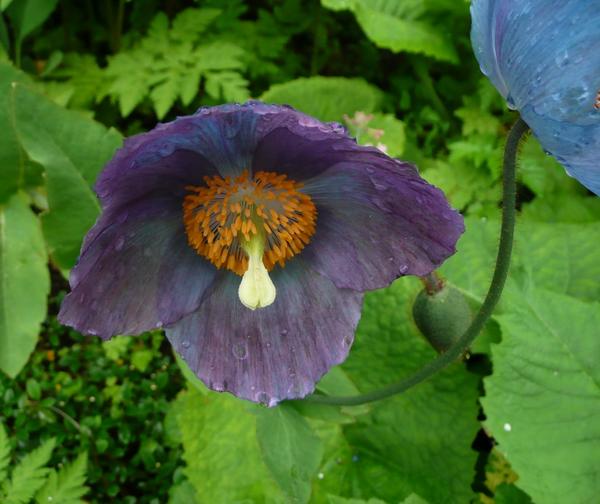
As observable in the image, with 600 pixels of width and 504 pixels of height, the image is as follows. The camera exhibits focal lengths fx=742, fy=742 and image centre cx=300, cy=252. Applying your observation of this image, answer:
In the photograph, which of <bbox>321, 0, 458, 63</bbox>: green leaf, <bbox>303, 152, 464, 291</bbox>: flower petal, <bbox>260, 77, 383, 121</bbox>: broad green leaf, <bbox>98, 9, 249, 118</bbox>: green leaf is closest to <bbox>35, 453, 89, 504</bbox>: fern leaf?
<bbox>303, 152, 464, 291</bbox>: flower petal

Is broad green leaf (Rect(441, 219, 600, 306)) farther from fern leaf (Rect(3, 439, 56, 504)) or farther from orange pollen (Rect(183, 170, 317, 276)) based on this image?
fern leaf (Rect(3, 439, 56, 504))

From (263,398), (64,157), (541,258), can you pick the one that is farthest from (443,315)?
(64,157)

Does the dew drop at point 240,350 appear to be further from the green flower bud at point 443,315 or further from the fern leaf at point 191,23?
the fern leaf at point 191,23

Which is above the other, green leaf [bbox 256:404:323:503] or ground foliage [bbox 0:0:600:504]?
green leaf [bbox 256:404:323:503]

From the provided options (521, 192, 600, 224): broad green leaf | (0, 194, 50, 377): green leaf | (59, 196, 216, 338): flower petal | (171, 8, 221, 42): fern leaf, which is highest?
(59, 196, 216, 338): flower petal

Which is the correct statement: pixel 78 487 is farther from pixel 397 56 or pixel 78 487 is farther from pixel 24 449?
pixel 397 56

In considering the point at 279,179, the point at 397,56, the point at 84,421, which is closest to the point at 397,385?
the point at 279,179

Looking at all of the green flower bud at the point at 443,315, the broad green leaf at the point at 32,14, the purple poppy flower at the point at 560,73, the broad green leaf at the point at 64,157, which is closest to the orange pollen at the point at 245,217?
the green flower bud at the point at 443,315
